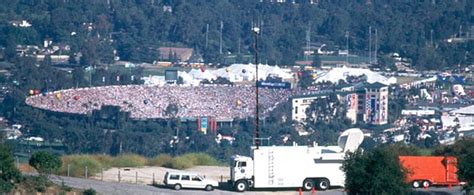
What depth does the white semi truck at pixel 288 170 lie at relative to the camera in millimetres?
21906

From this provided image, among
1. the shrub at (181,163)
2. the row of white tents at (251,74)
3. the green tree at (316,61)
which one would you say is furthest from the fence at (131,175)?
the green tree at (316,61)

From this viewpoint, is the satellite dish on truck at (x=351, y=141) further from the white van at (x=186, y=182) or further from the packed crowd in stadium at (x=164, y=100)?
the packed crowd in stadium at (x=164, y=100)

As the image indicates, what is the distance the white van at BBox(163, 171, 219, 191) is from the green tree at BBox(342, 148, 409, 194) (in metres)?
2.32

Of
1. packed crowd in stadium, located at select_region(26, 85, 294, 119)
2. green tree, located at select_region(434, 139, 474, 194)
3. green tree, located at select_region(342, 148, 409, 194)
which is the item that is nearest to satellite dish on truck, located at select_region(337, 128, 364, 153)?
green tree, located at select_region(434, 139, 474, 194)

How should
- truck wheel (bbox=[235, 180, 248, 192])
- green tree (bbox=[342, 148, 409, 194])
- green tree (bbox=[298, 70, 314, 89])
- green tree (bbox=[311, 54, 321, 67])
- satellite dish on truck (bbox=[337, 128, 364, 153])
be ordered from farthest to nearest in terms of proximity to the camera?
green tree (bbox=[311, 54, 321, 67]), green tree (bbox=[298, 70, 314, 89]), satellite dish on truck (bbox=[337, 128, 364, 153]), truck wheel (bbox=[235, 180, 248, 192]), green tree (bbox=[342, 148, 409, 194])

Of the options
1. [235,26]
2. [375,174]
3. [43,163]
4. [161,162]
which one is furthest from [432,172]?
[235,26]

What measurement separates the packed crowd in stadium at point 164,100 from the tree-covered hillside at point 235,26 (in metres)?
6.74

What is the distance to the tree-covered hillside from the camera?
192ft

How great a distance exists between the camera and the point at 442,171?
21969 millimetres

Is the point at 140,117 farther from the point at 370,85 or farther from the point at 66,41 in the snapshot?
the point at 66,41

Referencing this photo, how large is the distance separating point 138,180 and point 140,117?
21289mm

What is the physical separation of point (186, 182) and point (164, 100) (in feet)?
82.3

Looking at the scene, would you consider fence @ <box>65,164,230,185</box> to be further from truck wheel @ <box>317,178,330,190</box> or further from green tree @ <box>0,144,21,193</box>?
green tree @ <box>0,144,21,193</box>

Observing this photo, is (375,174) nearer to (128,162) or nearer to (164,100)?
(128,162)
